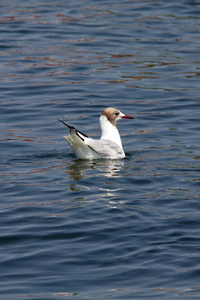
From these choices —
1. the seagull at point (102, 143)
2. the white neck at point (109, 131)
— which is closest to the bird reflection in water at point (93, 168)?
the seagull at point (102, 143)

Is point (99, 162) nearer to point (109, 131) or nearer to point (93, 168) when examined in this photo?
point (93, 168)

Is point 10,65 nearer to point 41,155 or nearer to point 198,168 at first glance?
point 41,155

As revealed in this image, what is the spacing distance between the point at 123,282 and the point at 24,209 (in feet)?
9.61

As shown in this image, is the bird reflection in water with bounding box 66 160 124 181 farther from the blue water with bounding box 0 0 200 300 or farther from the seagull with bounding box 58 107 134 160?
the seagull with bounding box 58 107 134 160

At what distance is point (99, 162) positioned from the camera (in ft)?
42.9

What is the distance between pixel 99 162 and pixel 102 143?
38 centimetres

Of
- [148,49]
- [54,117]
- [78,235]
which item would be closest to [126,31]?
[148,49]

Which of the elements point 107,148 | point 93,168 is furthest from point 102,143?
point 93,168

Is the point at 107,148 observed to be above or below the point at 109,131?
below

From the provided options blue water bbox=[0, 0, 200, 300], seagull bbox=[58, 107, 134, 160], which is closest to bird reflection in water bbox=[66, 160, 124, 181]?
blue water bbox=[0, 0, 200, 300]

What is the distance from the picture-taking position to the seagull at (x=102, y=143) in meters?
12.6

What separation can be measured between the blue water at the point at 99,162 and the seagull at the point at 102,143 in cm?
19

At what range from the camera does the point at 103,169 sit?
12.5 metres

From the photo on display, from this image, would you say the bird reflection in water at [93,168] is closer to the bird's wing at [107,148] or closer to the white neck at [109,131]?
the bird's wing at [107,148]
